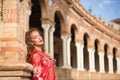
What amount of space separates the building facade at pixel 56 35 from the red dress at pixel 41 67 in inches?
2.6

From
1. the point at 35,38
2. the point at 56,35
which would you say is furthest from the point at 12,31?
the point at 56,35

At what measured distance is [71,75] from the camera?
68.0 ft

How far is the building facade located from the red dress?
0.07 meters

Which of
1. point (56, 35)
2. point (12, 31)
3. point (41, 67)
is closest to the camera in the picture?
point (41, 67)

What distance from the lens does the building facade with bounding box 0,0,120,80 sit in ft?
17.6

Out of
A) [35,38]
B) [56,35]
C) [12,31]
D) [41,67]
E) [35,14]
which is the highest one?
[35,14]

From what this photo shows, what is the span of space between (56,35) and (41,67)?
23017 millimetres

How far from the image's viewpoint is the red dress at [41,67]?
3143 millimetres

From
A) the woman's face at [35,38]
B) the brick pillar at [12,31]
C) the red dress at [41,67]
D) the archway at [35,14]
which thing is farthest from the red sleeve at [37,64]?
the archway at [35,14]

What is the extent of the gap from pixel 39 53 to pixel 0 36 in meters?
2.85

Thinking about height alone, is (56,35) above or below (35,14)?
below

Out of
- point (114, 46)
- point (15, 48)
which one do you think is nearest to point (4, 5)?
point (15, 48)

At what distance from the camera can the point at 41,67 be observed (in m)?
3.15

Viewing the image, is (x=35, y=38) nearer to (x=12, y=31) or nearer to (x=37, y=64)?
(x=37, y=64)
